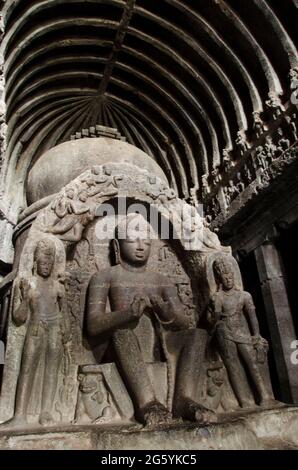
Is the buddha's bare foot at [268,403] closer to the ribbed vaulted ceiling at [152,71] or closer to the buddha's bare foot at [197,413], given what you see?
the buddha's bare foot at [197,413]

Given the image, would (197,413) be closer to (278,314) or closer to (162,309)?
(162,309)

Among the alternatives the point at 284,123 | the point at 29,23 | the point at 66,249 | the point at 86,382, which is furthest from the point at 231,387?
the point at 29,23

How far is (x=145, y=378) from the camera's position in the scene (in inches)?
117

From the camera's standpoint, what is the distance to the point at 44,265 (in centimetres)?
314

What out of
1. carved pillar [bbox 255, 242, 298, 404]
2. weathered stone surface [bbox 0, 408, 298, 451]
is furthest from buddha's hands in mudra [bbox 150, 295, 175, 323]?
carved pillar [bbox 255, 242, 298, 404]

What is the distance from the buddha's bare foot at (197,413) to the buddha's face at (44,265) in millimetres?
1556

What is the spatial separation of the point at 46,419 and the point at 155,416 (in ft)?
2.67

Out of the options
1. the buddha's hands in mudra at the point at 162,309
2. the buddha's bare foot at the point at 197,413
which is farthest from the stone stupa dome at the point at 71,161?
the buddha's bare foot at the point at 197,413

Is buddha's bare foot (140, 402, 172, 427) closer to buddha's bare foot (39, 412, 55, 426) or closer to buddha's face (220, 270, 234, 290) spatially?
buddha's bare foot (39, 412, 55, 426)

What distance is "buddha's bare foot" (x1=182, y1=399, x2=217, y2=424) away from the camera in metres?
2.68

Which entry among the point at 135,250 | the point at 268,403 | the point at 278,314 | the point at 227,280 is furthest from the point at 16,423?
the point at 278,314

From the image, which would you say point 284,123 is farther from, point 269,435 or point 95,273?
point 269,435

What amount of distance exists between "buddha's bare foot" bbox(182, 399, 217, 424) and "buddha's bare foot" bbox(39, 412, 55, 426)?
3.30ft

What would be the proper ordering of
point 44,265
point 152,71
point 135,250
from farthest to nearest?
point 152,71 < point 135,250 < point 44,265
